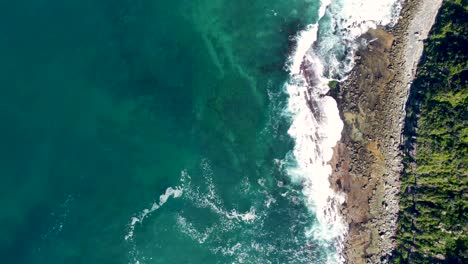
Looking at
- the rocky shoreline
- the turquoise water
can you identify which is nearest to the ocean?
the turquoise water

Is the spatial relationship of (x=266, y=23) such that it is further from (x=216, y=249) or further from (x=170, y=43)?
(x=216, y=249)

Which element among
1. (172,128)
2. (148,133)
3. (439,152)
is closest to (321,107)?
(439,152)

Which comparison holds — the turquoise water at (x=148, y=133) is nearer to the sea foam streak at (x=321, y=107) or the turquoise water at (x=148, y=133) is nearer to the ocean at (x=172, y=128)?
the ocean at (x=172, y=128)

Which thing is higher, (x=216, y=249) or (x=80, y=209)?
(x=80, y=209)

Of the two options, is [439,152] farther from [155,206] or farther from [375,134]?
[155,206]

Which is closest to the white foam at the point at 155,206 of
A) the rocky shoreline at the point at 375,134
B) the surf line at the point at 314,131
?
the surf line at the point at 314,131

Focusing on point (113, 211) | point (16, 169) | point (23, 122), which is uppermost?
point (23, 122)

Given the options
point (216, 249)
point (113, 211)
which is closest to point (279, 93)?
point (216, 249)
